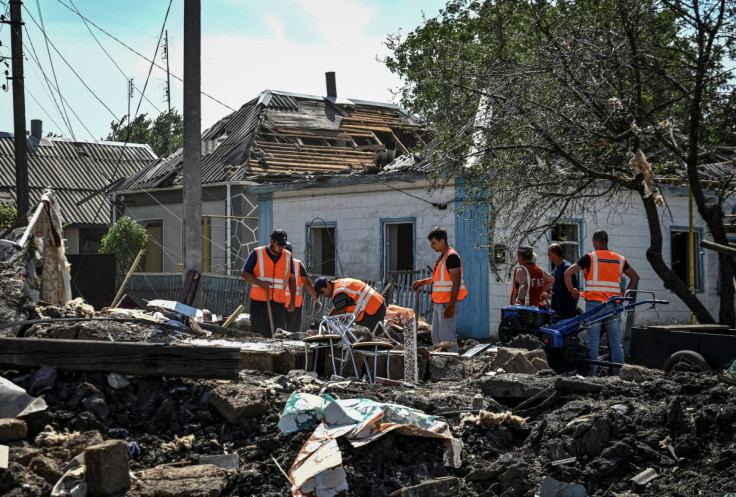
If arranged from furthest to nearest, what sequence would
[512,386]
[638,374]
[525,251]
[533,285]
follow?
[533,285]
[525,251]
[638,374]
[512,386]

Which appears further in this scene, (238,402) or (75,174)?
(75,174)

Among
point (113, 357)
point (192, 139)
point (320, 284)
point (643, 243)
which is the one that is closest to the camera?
point (113, 357)

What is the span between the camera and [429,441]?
6078 mm

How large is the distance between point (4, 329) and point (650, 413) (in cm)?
528

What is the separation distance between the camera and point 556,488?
540 centimetres

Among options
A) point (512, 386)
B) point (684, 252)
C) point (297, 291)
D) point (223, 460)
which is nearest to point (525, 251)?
point (297, 291)

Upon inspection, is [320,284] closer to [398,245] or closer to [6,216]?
[398,245]

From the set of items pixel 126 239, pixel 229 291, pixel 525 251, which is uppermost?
pixel 126 239

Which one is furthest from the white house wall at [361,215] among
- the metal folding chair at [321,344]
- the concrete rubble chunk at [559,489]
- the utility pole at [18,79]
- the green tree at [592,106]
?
the concrete rubble chunk at [559,489]

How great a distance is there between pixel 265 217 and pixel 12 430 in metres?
13.9

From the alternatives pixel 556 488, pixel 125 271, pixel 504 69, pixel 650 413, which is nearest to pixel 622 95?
pixel 504 69

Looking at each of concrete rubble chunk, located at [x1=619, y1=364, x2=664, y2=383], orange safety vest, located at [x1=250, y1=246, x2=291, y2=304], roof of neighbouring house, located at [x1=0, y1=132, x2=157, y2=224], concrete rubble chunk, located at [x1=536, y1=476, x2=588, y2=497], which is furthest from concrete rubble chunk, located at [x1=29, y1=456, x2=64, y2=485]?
roof of neighbouring house, located at [x1=0, y1=132, x2=157, y2=224]

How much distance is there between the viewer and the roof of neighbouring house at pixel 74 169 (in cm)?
3145

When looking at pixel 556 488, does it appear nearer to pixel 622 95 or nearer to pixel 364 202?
pixel 622 95
